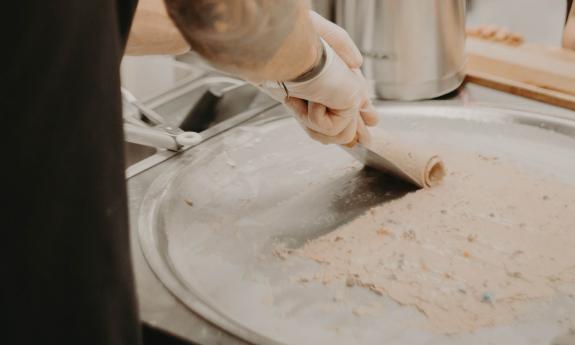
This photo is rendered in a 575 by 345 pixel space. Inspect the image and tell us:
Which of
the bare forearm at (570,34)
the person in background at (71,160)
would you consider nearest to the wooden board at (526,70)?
the bare forearm at (570,34)

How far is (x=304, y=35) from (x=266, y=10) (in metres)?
0.10

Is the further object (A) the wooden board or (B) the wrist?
(A) the wooden board

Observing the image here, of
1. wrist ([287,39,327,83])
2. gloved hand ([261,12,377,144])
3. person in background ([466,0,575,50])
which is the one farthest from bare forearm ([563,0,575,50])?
wrist ([287,39,327,83])

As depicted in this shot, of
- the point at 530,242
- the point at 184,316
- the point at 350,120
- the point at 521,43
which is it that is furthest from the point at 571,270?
the point at 521,43

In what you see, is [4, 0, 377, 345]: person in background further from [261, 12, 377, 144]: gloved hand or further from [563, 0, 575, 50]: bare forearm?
[563, 0, 575, 50]: bare forearm

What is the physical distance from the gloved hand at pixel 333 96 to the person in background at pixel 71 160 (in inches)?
8.2

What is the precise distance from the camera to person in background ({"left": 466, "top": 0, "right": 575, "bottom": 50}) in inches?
51.6

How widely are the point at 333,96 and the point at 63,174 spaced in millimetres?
371

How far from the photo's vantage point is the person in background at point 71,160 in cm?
44

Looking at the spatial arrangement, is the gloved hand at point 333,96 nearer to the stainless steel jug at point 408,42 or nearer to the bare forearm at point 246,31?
the bare forearm at point 246,31

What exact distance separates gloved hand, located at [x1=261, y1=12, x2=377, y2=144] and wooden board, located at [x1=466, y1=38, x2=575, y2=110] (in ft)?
1.12

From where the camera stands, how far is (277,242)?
2.62ft

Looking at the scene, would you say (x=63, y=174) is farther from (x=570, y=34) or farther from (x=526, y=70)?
(x=570, y=34)

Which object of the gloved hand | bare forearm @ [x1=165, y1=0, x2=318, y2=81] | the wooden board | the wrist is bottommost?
the wooden board
